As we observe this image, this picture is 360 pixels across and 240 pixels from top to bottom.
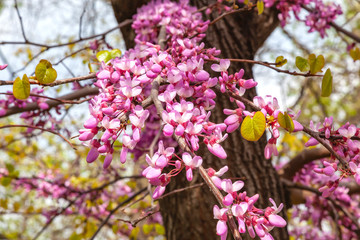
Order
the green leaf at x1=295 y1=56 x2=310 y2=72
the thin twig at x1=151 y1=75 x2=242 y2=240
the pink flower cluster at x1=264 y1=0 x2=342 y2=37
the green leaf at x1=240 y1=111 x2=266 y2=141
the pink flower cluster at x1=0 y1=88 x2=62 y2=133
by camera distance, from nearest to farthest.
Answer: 1. the thin twig at x1=151 y1=75 x2=242 y2=240
2. the green leaf at x1=240 y1=111 x2=266 y2=141
3. the green leaf at x1=295 y1=56 x2=310 y2=72
4. the pink flower cluster at x1=0 y1=88 x2=62 y2=133
5. the pink flower cluster at x1=264 y1=0 x2=342 y2=37

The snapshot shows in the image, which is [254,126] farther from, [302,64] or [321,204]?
[321,204]

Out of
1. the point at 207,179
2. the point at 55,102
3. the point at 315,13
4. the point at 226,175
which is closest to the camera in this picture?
the point at 207,179

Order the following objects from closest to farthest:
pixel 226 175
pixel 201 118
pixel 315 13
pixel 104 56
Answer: pixel 201 118
pixel 104 56
pixel 226 175
pixel 315 13

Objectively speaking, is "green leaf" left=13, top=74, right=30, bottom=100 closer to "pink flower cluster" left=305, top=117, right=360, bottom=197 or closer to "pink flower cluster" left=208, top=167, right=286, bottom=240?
"pink flower cluster" left=208, top=167, right=286, bottom=240

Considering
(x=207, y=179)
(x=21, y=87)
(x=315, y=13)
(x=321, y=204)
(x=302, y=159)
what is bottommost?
(x=321, y=204)

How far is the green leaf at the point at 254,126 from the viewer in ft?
2.56

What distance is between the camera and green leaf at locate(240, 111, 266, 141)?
2.56 feet

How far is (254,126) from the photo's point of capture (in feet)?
2.58

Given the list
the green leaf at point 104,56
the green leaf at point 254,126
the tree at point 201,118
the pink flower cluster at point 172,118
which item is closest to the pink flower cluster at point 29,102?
the tree at point 201,118

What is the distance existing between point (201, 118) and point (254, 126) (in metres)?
0.14

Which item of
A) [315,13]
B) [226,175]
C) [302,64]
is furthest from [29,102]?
[315,13]

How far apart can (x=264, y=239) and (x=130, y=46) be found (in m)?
1.61

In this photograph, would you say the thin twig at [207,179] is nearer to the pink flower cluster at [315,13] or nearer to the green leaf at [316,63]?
the green leaf at [316,63]

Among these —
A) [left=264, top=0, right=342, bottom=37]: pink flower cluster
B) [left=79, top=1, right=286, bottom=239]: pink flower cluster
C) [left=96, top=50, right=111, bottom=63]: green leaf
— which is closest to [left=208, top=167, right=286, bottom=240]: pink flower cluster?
[left=79, top=1, right=286, bottom=239]: pink flower cluster
